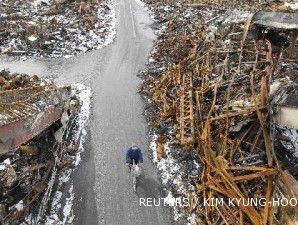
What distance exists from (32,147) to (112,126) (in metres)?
4.06

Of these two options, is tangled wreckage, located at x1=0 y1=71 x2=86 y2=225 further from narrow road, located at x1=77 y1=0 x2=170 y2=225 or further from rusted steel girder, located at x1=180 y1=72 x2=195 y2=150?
rusted steel girder, located at x1=180 y1=72 x2=195 y2=150

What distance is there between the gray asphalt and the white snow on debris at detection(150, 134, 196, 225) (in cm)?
29

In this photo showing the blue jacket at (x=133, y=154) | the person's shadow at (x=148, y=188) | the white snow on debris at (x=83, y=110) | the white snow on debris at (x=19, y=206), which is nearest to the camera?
the white snow on debris at (x=19, y=206)

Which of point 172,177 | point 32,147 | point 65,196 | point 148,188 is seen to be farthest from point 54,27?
point 148,188

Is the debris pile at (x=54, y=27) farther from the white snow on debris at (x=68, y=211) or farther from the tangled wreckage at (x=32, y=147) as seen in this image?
the white snow on debris at (x=68, y=211)

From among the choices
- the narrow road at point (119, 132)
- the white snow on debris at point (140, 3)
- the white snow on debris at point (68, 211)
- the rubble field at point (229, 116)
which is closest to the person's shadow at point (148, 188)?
the narrow road at point (119, 132)

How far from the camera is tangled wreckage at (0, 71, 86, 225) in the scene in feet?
37.7

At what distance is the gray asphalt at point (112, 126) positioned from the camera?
12289mm

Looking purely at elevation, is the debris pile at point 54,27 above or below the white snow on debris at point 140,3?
above

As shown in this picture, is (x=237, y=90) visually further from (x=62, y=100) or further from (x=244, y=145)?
(x=62, y=100)

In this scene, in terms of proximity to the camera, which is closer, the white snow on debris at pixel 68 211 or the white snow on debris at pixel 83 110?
the white snow on debris at pixel 68 211

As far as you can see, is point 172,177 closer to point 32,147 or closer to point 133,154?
point 133,154

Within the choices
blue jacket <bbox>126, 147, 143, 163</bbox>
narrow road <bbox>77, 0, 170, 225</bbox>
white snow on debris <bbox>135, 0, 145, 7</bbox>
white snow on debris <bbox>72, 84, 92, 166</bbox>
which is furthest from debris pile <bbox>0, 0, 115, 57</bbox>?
blue jacket <bbox>126, 147, 143, 163</bbox>

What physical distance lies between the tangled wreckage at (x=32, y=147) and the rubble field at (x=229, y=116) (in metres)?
3.73
